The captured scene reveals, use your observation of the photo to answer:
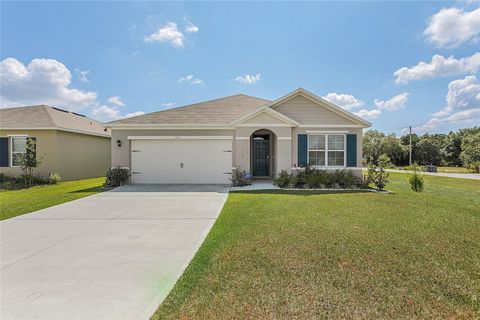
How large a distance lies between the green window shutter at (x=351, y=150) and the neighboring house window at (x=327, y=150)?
24 centimetres

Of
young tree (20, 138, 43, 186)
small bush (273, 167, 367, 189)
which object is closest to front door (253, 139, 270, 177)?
small bush (273, 167, 367, 189)

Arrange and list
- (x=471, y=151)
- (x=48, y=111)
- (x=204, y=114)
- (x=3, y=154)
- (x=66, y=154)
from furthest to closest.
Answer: (x=471, y=151)
(x=48, y=111)
(x=66, y=154)
(x=3, y=154)
(x=204, y=114)

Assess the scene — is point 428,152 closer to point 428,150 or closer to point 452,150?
point 428,150

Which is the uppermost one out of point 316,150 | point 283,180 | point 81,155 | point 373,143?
point 373,143

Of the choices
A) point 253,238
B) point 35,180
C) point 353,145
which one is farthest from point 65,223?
point 353,145

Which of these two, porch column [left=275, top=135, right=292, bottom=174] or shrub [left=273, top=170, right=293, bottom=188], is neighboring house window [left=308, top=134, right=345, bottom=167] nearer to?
porch column [left=275, top=135, right=292, bottom=174]

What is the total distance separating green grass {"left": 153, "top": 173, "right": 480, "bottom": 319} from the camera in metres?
2.62

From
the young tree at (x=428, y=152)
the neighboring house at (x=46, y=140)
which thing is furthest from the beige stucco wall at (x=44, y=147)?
the young tree at (x=428, y=152)

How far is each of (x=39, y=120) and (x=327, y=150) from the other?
54.3 feet

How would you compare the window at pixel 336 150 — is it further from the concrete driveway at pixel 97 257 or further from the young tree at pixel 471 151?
the young tree at pixel 471 151

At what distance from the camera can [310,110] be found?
12.4 m

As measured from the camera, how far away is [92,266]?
372cm

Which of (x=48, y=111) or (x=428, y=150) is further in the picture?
(x=428, y=150)

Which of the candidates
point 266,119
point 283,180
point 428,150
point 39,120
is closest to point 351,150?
point 283,180
